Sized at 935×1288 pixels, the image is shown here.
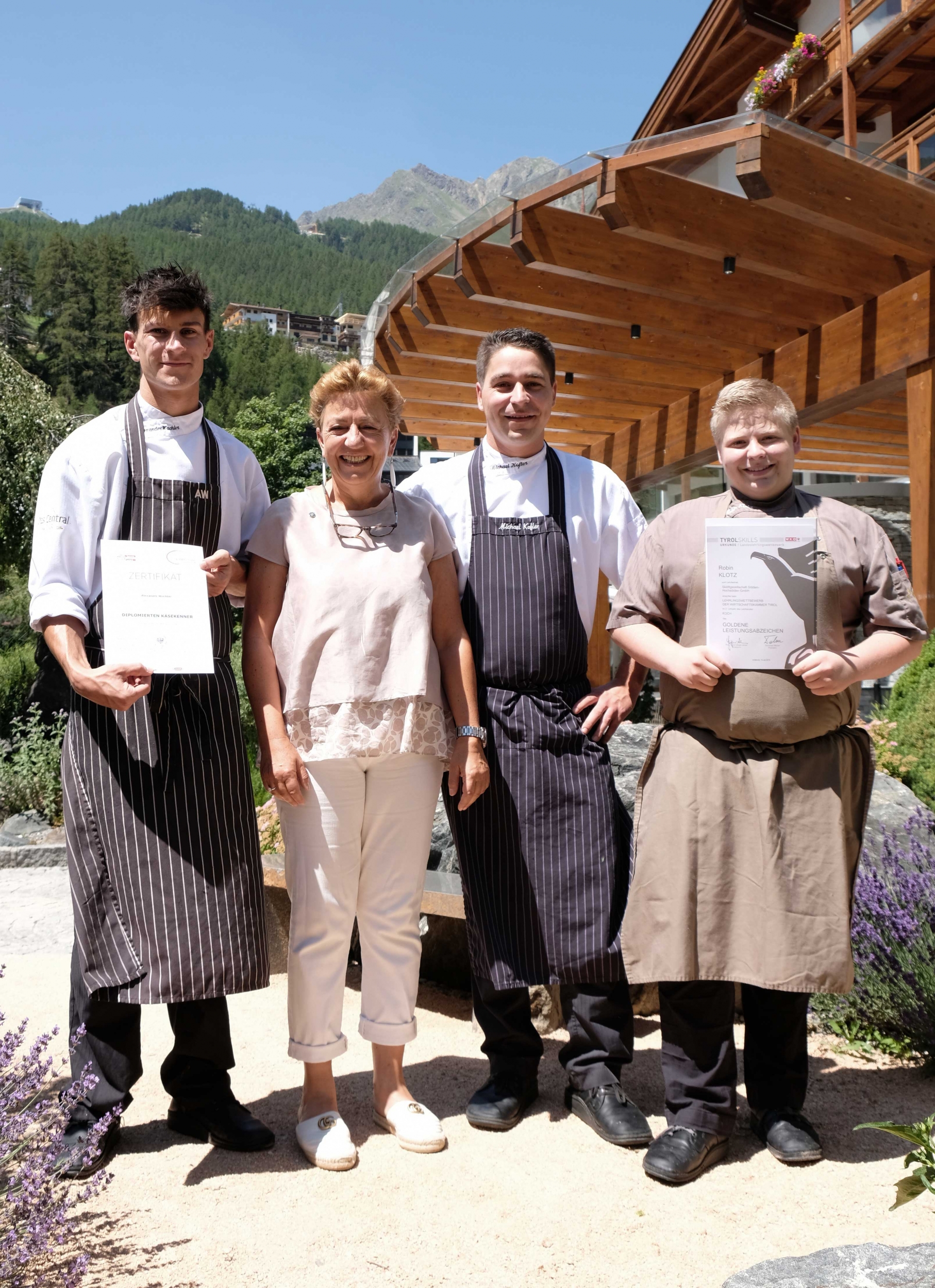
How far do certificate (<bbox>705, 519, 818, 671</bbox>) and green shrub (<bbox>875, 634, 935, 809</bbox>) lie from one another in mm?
2920

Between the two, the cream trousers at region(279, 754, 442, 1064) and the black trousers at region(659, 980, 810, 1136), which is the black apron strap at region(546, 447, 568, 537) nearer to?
the cream trousers at region(279, 754, 442, 1064)

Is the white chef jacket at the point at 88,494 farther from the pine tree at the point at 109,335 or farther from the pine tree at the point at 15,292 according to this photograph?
the pine tree at the point at 15,292

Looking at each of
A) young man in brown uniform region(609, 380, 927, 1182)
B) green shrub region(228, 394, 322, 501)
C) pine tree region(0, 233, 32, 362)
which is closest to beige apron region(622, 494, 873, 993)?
young man in brown uniform region(609, 380, 927, 1182)

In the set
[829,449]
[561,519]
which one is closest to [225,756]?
[561,519]

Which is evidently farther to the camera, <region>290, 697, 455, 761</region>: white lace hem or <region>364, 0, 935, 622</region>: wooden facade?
<region>364, 0, 935, 622</region>: wooden facade

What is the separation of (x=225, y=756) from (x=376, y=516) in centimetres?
77

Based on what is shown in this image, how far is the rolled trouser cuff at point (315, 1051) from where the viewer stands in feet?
9.36

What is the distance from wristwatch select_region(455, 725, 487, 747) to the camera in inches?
114

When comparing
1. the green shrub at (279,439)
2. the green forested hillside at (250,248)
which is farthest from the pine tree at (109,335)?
the green shrub at (279,439)

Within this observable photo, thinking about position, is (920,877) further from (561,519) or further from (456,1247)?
(456,1247)

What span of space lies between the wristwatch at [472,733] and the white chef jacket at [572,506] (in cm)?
49

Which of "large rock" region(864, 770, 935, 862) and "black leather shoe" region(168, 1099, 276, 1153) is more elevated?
"large rock" region(864, 770, 935, 862)

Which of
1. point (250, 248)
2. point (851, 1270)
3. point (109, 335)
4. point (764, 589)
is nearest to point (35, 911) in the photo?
point (764, 589)

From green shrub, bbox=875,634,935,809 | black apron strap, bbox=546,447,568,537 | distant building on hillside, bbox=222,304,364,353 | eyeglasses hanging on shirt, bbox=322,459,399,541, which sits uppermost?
distant building on hillside, bbox=222,304,364,353
